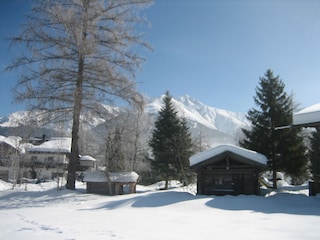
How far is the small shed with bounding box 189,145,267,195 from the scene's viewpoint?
1841 centimetres

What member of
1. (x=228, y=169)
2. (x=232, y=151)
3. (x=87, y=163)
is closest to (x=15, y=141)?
(x=228, y=169)

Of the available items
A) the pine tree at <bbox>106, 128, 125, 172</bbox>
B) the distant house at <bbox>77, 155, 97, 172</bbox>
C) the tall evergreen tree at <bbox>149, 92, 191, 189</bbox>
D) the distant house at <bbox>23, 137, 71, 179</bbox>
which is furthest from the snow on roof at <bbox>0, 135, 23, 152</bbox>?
the distant house at <bbox>77, 155, 97, 172</bbox>

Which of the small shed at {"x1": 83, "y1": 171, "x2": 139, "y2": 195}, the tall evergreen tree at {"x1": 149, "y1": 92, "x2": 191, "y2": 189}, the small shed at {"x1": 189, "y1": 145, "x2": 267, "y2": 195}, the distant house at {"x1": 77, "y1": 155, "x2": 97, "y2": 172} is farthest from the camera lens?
the distant house at {"x1": 77, "y1": 155, "x2": 97, "y2": 172}

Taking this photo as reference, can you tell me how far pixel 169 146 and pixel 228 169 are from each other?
10.9 m

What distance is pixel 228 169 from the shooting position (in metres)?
19.1

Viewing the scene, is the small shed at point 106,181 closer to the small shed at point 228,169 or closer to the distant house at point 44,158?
the small shed at point 228,169

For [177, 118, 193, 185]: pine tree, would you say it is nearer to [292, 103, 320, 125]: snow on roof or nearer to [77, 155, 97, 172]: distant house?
[292, 103, 320, 125]: snow on roof

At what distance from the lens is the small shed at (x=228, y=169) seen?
18.4m

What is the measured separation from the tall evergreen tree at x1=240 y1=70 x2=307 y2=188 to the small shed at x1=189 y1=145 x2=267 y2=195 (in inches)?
213

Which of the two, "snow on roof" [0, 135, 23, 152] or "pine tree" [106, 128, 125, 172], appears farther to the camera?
"snow on roof" [0, 135, 23, 152]

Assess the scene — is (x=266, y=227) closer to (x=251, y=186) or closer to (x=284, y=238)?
(x=284, y=238)

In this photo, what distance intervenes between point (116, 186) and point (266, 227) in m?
14.0

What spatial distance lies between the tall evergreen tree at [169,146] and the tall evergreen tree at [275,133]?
19.9 ft

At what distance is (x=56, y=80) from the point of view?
56.2ft
